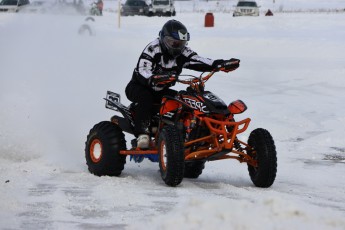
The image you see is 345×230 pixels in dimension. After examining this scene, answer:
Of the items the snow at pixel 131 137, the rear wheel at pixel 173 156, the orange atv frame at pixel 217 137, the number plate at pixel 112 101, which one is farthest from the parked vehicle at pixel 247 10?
the rear wheel at pixel 173 156

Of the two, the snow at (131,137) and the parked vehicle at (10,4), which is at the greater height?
the snow at (131,137)

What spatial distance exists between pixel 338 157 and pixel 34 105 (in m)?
5.55

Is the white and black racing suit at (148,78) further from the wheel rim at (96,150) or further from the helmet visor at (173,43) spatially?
the wheel rim at (96,150)

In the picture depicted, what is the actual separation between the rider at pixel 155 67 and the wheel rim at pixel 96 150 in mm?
490

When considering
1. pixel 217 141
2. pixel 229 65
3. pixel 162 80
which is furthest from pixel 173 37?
pixel 217 141

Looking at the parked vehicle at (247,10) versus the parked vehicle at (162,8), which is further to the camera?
the parked vehicle at (162,8)

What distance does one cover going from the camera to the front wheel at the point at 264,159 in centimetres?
821

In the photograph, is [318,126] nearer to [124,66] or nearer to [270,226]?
[124,66]

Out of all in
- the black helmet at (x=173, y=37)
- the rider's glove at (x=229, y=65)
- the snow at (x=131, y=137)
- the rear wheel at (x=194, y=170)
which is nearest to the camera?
the snow at (x=131, y=137)

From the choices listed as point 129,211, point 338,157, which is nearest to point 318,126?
point 338,157

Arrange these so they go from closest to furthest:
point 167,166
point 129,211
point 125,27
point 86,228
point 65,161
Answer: point 86,228 → point 129,211 → point 167,166 → point 65,161 → point 125,27

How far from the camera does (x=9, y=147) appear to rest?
10.5 metres

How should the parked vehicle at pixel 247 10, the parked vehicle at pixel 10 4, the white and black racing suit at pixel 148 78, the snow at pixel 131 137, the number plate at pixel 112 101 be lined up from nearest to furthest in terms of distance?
the snow at pixel 131 137 → the white and black racing suit at pixel 148 78 → the number plate at pixel 112 101 → the parked vehicle at pixel 10 4 → the parked vehicle at pixel 247 10

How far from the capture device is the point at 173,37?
8.65 m
